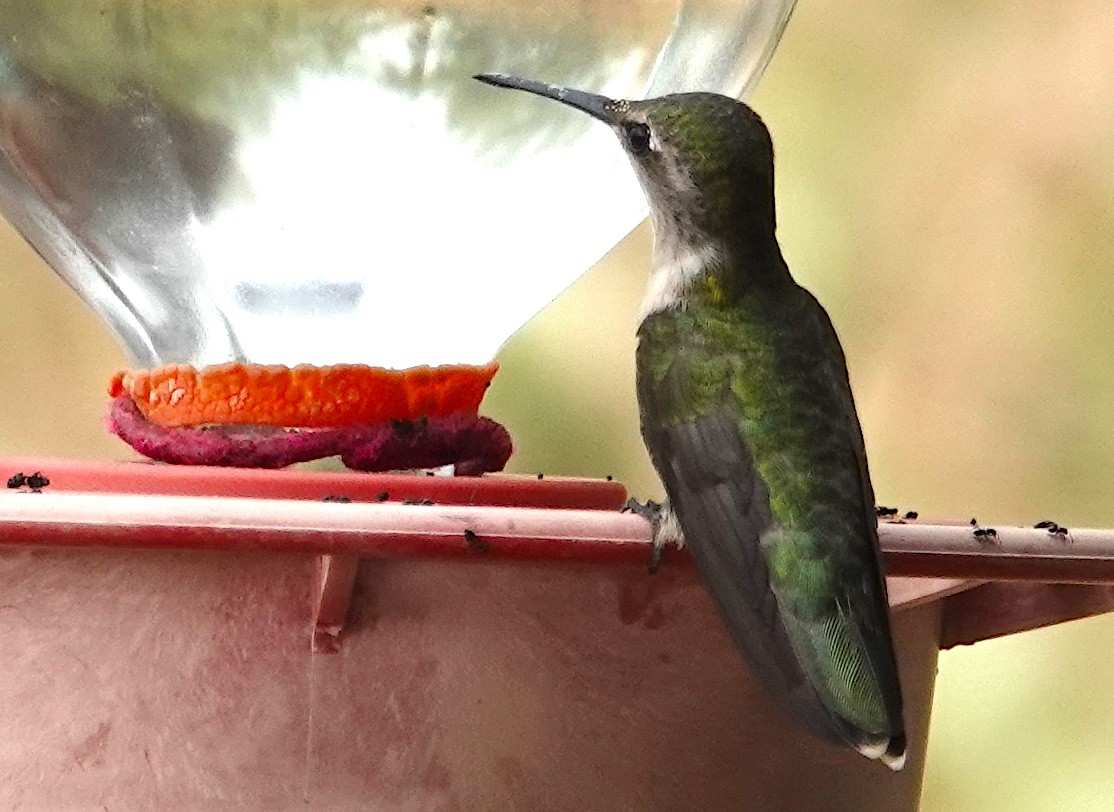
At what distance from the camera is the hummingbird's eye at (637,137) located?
1.12 metres

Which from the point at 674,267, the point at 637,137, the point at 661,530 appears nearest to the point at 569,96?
the point at 637,137

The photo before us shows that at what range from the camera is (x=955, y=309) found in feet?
6.97

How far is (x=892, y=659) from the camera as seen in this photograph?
858 millimetres

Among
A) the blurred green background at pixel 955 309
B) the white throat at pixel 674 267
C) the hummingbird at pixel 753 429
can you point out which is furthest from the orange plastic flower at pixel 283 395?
the blurred green background at pixel 955 309

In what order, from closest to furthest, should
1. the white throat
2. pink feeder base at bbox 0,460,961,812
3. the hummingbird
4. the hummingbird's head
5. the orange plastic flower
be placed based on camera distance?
pink feeder base at bbox 0,460,961,812, the hummingbird, the orange plastic flower, the hummingbird's head, the white throat

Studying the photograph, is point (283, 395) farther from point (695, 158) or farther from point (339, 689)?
point (695, 158)

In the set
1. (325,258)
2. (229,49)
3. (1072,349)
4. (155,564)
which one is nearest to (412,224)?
(325,258)

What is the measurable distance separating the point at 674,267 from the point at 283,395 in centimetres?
41

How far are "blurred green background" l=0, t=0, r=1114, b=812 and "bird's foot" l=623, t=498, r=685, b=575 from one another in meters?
1.10

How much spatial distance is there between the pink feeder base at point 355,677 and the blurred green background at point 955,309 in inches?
45.0

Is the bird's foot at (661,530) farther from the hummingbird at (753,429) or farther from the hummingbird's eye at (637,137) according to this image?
the hummingbird's eye at (637,137)

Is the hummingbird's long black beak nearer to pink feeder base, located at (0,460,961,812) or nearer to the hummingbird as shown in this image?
the hummingbird

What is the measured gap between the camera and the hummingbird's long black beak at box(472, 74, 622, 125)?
1.03m

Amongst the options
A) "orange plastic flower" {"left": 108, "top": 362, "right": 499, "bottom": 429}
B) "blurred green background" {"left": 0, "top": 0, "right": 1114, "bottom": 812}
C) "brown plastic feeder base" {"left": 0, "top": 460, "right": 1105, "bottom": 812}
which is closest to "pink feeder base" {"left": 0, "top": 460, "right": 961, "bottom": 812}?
"brown plastic feeder base" {"left": 0, "top": 460, "right": 1105, "bottom": 812}
